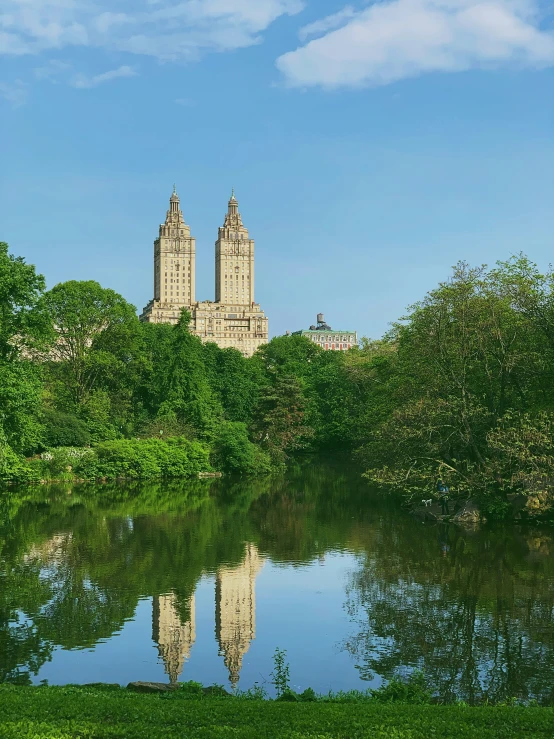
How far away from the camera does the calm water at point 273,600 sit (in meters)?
13.1

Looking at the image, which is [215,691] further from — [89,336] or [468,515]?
[89,336]

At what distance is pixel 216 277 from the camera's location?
172 metres

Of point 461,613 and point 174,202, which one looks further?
point 174,202

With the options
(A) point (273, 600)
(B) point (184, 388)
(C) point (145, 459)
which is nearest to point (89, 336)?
(B) point (184, 388)

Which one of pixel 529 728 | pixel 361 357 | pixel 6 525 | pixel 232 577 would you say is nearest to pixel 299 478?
pixel 361 357

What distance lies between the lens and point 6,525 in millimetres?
27062

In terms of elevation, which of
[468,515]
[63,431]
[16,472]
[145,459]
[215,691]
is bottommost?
[215,691]

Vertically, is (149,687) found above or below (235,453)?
below

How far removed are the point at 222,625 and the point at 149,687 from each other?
Result: 14.4ft

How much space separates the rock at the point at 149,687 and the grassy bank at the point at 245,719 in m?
1.60

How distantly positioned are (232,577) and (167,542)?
16.4 feet

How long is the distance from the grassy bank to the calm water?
2826mm

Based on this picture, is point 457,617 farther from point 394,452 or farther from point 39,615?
point 394,452

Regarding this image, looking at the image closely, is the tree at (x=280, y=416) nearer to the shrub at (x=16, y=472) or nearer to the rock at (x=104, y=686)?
the shrub at (x=16, y=472)
